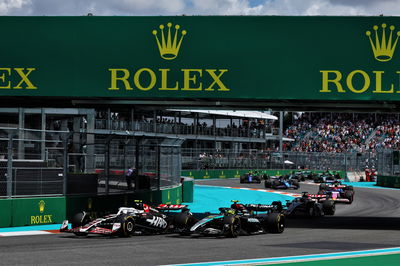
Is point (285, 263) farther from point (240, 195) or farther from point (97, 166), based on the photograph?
point (240, 195)

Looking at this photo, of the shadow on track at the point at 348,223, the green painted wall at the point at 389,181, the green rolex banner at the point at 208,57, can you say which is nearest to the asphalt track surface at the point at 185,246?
the shadow on track at the point at 348,223

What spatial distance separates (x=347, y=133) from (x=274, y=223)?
57.5 m

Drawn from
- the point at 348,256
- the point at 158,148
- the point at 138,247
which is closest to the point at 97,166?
the point at 158,148

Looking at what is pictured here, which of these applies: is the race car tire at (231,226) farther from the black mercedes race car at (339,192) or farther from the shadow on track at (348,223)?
the black mercedes race car at (339,192)

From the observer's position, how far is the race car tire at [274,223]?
14.8 metres

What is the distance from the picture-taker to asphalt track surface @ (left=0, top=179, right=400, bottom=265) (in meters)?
10.3

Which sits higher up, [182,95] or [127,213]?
[182,95]

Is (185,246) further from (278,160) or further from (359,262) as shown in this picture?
(278,160)

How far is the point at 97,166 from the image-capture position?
21109 mm

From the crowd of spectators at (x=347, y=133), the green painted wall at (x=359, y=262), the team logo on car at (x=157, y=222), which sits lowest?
Result: the green painted wall at (x=359, y=262)

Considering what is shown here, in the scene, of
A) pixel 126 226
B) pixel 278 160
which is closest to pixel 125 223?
pixel 126 226

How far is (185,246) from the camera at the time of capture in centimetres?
1205

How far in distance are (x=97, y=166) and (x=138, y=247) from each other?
9.50m

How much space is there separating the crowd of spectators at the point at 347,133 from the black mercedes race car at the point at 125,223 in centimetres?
5103
